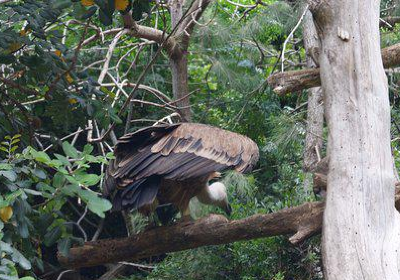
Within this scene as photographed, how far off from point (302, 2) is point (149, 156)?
2.03m

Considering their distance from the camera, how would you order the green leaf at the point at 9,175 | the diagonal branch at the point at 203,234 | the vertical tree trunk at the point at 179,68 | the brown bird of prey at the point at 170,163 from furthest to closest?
the vertical tree trunk at the point at 179,68
the brown bird of prey at the point at 170,163
the diagonal branch at the point at 203,234
the green leaf at the point at 9,175

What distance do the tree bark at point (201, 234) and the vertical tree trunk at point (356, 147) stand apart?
0.20 m

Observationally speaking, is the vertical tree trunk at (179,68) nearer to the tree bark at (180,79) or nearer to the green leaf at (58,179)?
the tree bark at (180,79)

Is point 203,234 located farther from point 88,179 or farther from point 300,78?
point 88,179

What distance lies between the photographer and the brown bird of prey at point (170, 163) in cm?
420

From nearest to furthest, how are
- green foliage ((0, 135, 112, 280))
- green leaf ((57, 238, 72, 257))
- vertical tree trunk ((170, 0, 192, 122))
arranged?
green foliage ((0, 135, 112, 280)), green leaf ((57, 238, 72, 257)), vertical tree trunk ((170, 0, 192, 122))

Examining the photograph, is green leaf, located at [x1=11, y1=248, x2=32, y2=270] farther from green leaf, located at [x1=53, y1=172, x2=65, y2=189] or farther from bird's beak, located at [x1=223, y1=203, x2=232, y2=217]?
bird's beak, located at [x1=223, y1=203, x2=232, y2=217]

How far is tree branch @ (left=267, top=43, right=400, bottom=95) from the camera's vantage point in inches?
153

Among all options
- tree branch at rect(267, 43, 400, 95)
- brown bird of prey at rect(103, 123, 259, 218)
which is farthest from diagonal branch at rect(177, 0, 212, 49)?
tree branch at rect(267, 43, 400, 95)

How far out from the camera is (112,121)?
467 cm

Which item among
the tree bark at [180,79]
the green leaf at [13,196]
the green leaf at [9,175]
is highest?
the green leaf at [9,175]

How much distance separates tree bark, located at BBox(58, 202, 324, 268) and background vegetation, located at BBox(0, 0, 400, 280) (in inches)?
12.7

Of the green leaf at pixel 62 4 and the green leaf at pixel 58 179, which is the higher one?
the green leaf at pixel 62 4

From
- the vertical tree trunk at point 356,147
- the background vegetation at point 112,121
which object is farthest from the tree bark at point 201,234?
the background vegetation at point 112,121
